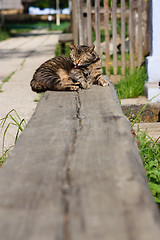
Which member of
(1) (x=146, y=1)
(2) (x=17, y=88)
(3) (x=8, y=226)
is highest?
(1) (x=146, y=1)

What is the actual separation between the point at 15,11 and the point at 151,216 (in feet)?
132

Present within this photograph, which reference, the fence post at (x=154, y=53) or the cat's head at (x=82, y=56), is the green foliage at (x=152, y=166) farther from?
the fence post at (x=154, y=53)


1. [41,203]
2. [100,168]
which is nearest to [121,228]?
[41,203]

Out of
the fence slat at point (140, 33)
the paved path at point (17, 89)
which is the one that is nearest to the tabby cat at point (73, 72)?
the paved path at point (17, 89)

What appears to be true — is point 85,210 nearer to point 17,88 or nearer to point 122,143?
point 122,143

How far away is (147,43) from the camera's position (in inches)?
267

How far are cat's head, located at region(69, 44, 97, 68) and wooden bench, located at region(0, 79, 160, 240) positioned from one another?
5.31 ft

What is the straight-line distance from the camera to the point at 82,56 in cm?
412

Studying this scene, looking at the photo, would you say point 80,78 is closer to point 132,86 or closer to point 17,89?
point 132,86

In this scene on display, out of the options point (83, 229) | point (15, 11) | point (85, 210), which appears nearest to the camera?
point (83, 229)

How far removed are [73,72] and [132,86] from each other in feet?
5.94

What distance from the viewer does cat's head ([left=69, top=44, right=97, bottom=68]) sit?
13.4 feet

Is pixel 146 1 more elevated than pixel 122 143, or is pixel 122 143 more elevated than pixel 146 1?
pixel 146 1

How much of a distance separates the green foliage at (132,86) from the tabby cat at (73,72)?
1.35 m
